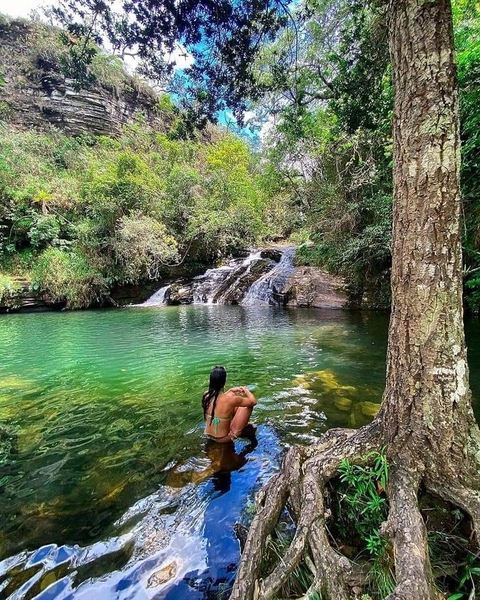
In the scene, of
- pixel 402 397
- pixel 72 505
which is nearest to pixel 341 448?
pixel 402 397

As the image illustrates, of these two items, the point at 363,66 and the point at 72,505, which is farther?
the point at 363,66

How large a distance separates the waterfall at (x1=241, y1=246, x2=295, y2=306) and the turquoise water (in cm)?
719

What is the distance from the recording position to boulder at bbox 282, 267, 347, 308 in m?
14.7

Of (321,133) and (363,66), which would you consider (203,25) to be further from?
(321,133)

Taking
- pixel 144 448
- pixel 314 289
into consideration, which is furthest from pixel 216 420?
pixel 314 289

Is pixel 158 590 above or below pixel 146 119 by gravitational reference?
below

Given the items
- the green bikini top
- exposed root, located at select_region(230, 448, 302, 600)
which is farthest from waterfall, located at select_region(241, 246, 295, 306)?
exposed root, located at select_region(230, 448, 302, 600)

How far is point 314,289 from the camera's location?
50.3 feet

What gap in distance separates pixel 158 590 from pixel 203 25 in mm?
6470

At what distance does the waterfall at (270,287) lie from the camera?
1670 cm

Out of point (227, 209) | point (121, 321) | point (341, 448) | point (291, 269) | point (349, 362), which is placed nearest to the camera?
point (341, 448)

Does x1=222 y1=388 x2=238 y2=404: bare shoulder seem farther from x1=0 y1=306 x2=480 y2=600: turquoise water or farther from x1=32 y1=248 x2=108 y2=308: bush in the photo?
x1=32 y1=248 x2=108 y2=308: bush

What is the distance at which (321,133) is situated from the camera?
40.7 feet

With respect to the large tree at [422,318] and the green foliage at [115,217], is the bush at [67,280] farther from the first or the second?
the large tree at [422,318]
